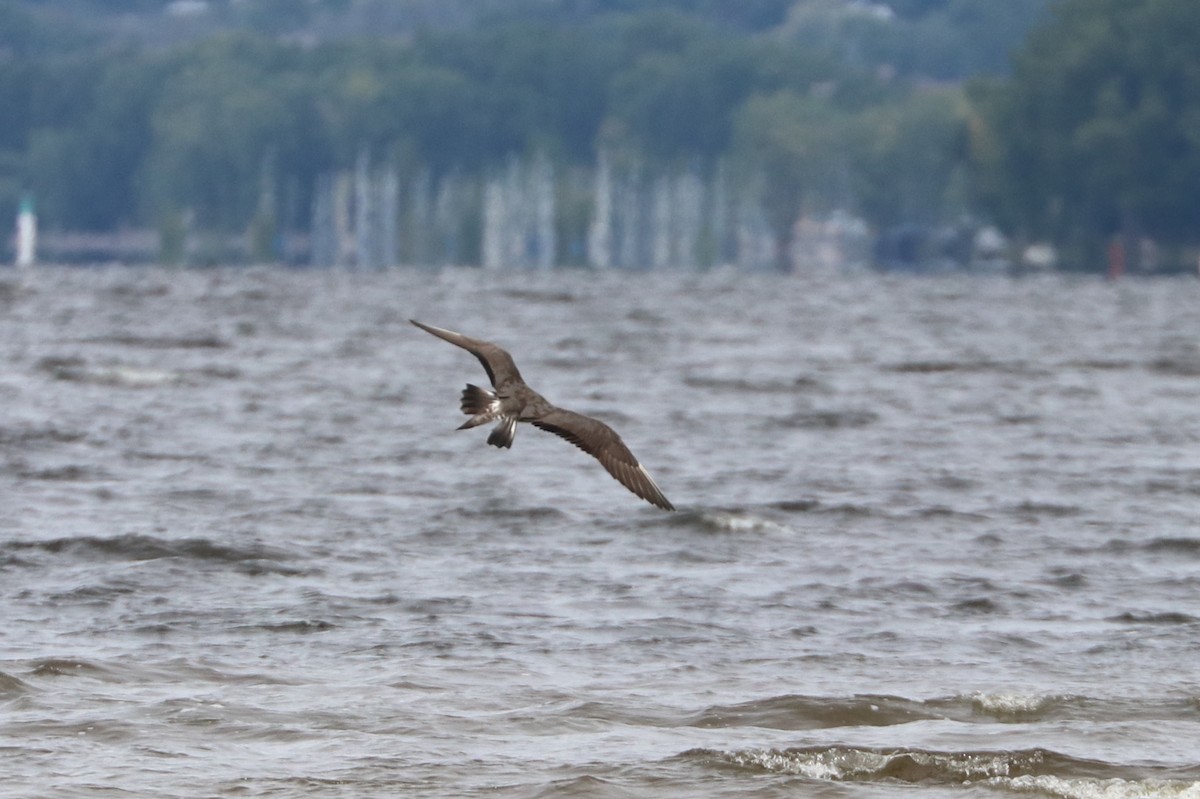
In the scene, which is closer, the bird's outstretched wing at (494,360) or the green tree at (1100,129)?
the bird's outstretched wing at (494,360)

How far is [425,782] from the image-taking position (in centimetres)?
1141

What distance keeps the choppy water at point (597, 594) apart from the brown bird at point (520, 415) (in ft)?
3.83

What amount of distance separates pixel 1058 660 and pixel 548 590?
11.7 feet

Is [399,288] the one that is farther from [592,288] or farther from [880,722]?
[880,722]

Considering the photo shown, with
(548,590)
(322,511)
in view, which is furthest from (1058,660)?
(322,511)

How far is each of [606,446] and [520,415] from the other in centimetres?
103

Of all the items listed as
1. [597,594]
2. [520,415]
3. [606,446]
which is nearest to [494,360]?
[520,415]

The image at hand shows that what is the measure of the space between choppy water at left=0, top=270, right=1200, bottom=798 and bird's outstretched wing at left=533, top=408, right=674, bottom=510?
3.56 feet

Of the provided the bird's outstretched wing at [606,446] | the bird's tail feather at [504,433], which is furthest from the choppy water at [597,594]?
the bird's tail feather at [504,433]

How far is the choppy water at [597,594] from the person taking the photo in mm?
11914

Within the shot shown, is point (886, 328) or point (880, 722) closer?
point (880, 722)

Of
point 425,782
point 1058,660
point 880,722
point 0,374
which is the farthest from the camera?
point 0,374

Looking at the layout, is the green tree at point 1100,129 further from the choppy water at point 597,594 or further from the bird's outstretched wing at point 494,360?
the bird's outstretched wing at point 494,360

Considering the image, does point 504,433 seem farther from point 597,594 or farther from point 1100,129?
point 1100,129
